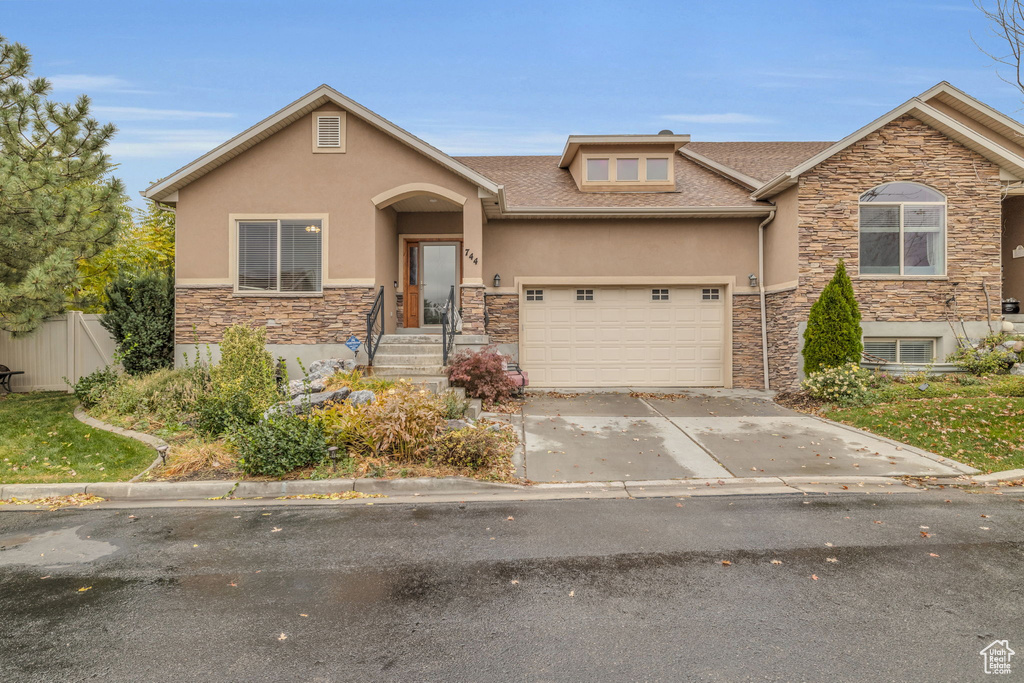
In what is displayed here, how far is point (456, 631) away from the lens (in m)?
3.22

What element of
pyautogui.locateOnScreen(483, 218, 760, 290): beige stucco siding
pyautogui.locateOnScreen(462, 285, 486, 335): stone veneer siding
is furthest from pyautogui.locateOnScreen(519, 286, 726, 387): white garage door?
pyautogui.locateOnScreen(462, 285, 486, 335): stone veneer siding

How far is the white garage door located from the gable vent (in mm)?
5488

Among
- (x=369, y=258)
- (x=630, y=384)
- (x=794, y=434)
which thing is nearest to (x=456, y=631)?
(x=794, y=434)

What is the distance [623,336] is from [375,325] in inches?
235

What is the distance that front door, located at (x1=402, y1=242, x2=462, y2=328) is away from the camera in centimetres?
1395

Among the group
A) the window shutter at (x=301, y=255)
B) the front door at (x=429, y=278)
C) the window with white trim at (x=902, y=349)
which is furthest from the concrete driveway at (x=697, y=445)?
the window shutter at (x=301, y=255)

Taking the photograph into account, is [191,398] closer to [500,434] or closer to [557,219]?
[500,434]

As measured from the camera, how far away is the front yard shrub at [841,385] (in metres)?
10.2

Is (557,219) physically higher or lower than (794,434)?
higher

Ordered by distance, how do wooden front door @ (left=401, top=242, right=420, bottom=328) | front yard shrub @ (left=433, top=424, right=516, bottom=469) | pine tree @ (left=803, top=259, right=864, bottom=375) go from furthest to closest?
wooden front door @ (left=401, top=242, right=420, bottom=328), pine tree @ (left=803, top=259, right=864, bottom=375), front yard shrub @ (left=433, top=424, right=516, bottom=469)

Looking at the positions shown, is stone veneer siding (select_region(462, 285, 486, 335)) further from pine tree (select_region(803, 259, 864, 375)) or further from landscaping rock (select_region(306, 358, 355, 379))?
pine tree (select_region(803, 259, 864, 375))

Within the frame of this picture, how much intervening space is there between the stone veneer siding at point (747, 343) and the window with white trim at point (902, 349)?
7.44 ft

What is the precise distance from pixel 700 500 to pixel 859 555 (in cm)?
163

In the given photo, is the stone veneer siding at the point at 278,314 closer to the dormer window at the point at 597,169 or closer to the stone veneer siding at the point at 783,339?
the dormer window at the point at 597,169
